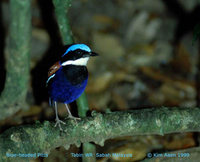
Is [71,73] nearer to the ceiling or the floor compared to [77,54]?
nearer to the floor

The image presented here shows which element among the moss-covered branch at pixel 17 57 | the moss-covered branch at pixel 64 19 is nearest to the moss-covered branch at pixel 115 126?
the moss-covered branch at pixel 17 57

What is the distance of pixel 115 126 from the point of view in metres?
3.82

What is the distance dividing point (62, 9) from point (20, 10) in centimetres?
147

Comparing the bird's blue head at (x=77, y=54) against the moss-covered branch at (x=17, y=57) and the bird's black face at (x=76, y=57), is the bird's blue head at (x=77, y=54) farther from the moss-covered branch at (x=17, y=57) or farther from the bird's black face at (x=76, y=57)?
the moss-covered branch at (x=17, y=57)

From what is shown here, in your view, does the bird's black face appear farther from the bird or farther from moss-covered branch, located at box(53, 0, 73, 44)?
moss-covered branch, located at box(53, 0, 73, 44)

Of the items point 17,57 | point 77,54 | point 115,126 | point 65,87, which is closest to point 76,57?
point 77,54

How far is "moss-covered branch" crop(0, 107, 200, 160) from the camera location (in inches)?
143

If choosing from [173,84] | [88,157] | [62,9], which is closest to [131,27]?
[173,84]

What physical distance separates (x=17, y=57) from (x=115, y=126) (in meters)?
1.44

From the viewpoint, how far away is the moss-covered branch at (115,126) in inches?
143

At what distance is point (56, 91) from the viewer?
175 inches

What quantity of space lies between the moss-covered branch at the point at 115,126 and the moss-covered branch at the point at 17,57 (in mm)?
828

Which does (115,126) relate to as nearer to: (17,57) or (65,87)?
(65,87)

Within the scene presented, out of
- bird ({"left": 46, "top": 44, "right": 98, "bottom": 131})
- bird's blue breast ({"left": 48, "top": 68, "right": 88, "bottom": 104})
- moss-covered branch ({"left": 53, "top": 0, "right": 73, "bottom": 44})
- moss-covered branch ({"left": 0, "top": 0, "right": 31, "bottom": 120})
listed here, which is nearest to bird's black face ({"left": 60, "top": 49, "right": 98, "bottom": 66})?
bird ({"left": 46, "top": 44, "right": 98, "bottom": 131})
